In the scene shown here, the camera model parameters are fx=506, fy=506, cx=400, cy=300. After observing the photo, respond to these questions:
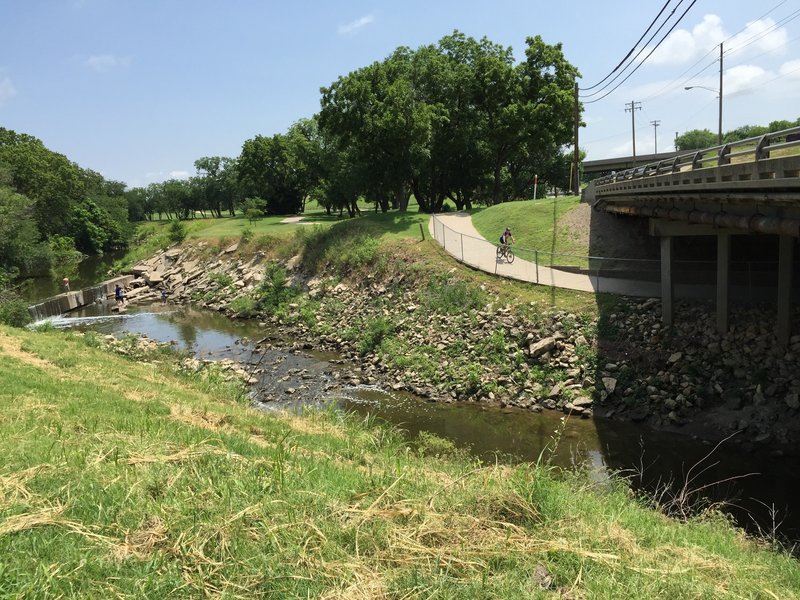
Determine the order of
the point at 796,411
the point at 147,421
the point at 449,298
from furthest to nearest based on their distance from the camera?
1. the point at 449,298
2. the point at 796,411
3. the point at 147,421

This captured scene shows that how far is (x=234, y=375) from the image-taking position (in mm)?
20266

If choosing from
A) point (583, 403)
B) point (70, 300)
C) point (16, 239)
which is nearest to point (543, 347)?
point (583, 403)

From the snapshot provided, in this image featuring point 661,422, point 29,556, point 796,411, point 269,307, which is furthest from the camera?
point 269,307

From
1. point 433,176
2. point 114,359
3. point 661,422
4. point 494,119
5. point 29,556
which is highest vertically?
point 494,119

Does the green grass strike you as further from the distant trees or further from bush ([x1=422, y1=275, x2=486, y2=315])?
the distant trees

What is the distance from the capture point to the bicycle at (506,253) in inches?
1039

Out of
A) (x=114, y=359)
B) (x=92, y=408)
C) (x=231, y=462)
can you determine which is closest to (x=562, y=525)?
(x=231, y=462)

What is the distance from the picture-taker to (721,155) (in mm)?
12930

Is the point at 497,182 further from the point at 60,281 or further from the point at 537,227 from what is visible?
the point at 60,281

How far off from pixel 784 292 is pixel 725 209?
319cm

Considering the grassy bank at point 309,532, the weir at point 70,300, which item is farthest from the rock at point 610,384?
the weir at point 70,300

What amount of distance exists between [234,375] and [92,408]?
1034cm

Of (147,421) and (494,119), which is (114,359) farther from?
(494,119)

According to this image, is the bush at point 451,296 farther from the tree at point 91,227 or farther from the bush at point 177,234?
the tree at point 91,227
